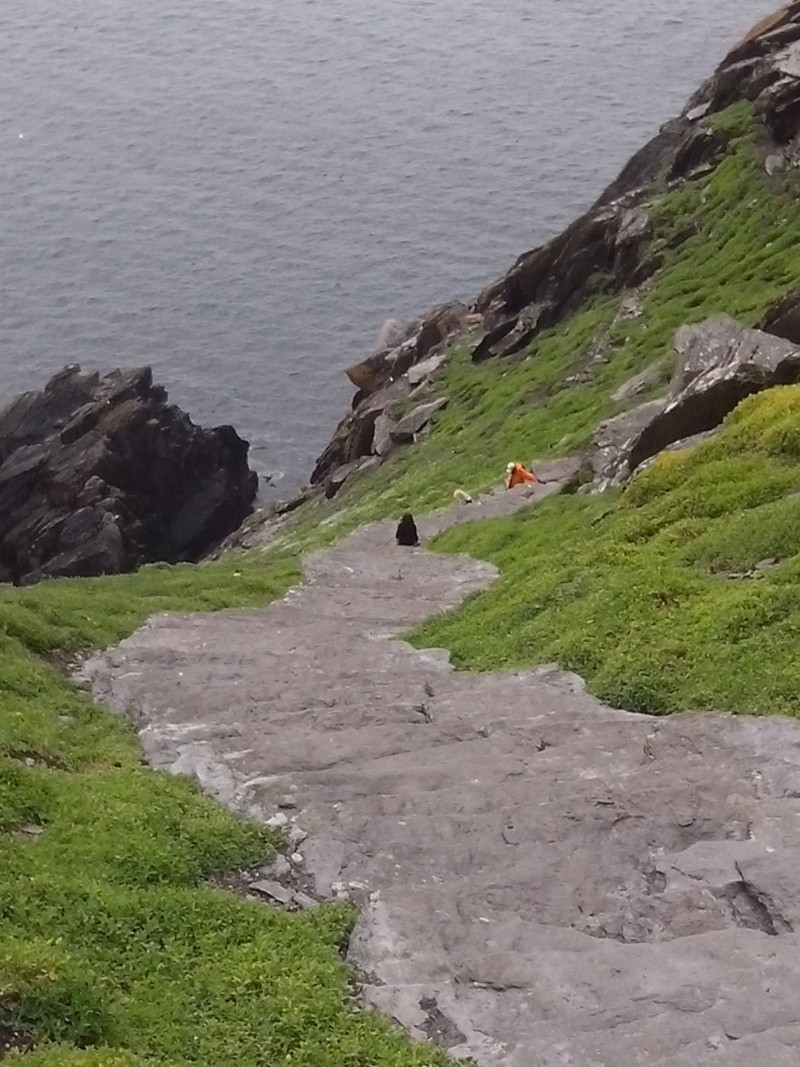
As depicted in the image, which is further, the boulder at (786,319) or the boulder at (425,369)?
the boulder at (425,369)

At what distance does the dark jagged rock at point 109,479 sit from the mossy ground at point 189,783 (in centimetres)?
2938

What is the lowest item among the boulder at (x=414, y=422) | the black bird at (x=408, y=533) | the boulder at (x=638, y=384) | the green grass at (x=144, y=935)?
the boulder at (x=414, y=422)

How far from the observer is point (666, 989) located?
449 inches

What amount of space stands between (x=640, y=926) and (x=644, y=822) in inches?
72.3

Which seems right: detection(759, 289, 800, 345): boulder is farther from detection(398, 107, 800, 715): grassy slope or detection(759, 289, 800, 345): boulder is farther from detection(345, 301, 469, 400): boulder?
detection(345, 301, 469, 400): boulder

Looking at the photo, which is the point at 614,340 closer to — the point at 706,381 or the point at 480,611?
the point at 706,381

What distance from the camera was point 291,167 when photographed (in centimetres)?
12044

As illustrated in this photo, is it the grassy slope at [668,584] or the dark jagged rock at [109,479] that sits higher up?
the grassy slope at [668,584]

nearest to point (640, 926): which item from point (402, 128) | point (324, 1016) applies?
point (324, 1016)

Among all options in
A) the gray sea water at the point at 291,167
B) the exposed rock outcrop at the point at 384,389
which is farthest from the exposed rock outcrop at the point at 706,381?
the gray sea water at the point at 291,167

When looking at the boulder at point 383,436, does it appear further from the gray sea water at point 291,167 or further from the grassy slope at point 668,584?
the grassy slope at point 668,584

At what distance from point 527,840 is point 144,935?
4772mm

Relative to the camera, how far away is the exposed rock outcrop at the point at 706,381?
31.9 meters

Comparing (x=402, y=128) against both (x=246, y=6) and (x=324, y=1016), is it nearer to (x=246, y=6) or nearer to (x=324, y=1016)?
(x=246, y=6)
